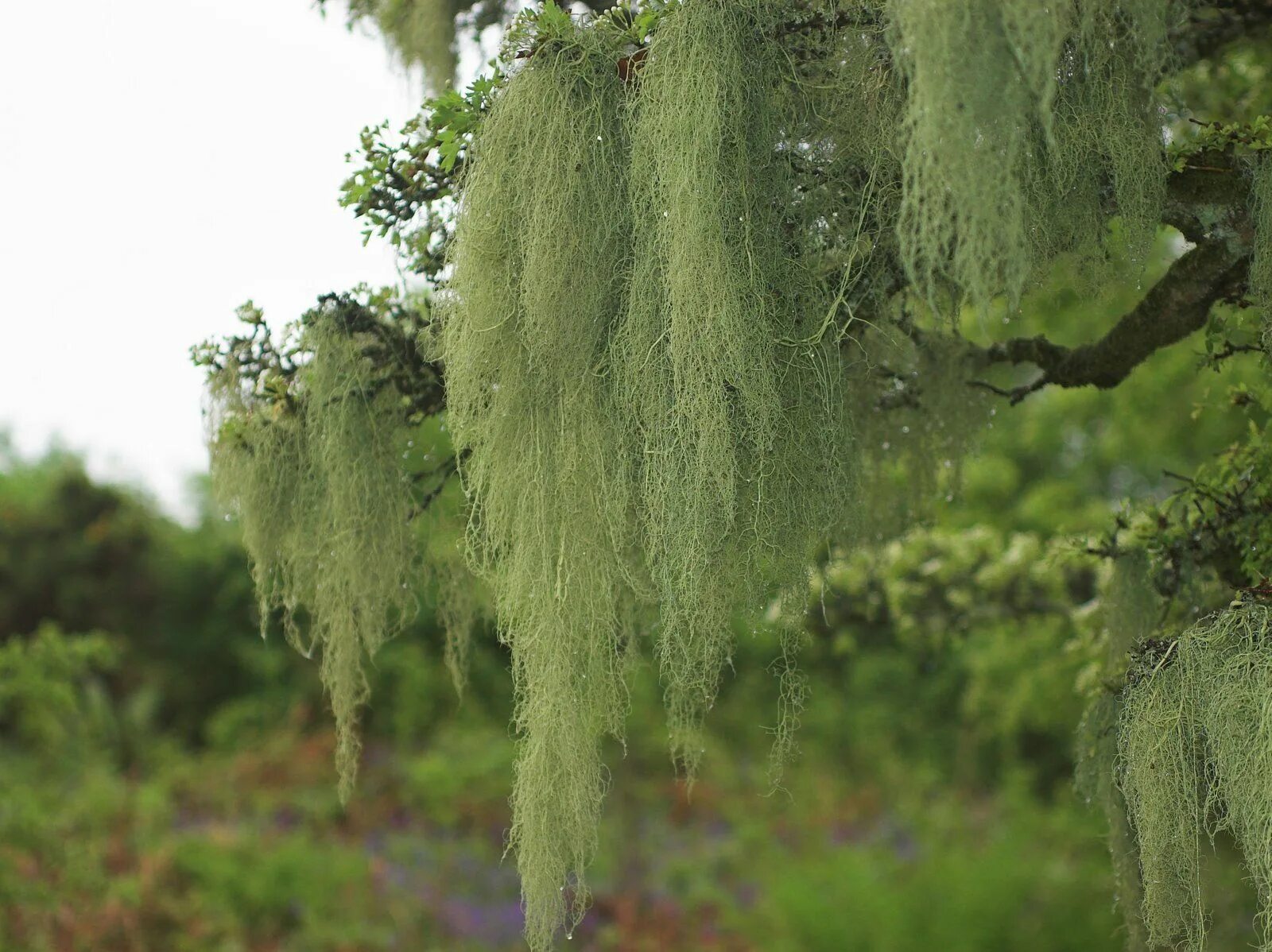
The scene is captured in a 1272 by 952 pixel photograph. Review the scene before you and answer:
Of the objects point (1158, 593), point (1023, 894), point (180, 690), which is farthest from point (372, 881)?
point (1158, 593)

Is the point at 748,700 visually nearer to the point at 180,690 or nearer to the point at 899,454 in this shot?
the point at 180,690

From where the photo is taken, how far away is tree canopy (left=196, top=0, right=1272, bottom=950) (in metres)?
1.88

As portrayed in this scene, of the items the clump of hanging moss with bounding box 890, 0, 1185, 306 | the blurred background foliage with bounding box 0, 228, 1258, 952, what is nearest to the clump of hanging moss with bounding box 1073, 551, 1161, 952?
the blurred background foliage with bounding box 0, 228, 1258, 952

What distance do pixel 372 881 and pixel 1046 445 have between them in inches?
201

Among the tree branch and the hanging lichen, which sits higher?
the hanging lichen

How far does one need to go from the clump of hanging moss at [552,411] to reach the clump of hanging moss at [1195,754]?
0.94 meters

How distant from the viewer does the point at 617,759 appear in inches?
310

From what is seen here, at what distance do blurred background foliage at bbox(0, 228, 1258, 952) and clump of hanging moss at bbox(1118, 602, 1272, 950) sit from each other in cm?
148

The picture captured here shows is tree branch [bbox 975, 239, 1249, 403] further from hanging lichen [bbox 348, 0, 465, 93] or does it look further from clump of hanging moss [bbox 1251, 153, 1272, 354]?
hanging lichen [bbox 348, 0, 465, 93]

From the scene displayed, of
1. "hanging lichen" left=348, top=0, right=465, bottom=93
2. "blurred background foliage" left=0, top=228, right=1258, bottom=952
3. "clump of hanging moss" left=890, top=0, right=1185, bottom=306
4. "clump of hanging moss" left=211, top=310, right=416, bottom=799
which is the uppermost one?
"hanging lichen" left=348, top=0, right=465, bottom=93

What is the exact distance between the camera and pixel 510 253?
6.93 ft

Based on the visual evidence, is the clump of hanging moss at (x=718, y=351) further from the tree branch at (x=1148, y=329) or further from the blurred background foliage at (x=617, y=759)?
the blurred background foliage at (x=617, y=759)

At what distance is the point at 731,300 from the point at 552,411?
1.41ft

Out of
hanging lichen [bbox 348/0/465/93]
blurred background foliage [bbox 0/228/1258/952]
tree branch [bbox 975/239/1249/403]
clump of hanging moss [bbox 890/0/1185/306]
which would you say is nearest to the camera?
clump of hanging moss [bbox 890/0/1185/306]
